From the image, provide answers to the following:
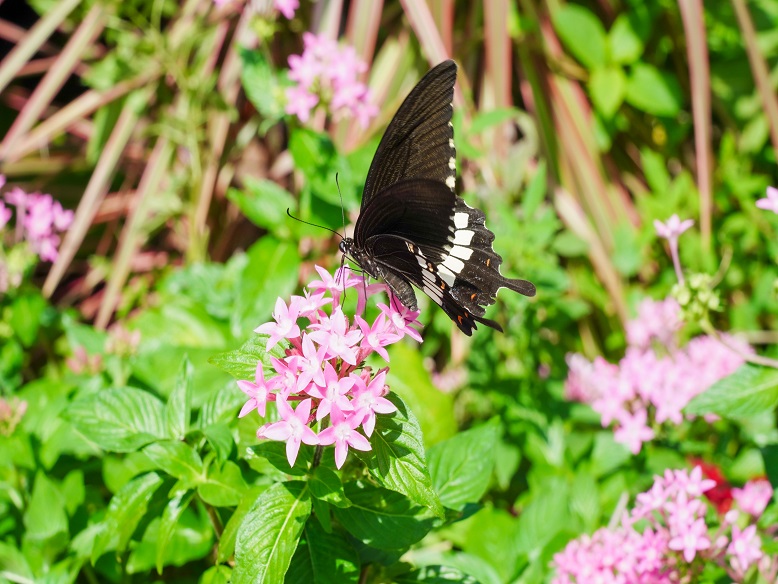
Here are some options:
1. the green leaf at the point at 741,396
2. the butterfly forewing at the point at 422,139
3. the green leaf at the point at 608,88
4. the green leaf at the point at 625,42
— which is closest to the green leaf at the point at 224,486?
the butterfly forewing at the point at 422,139

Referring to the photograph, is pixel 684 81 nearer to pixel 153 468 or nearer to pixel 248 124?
pixel 248 124

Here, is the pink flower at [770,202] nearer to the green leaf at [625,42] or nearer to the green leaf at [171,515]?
the green leaf at [171,515]

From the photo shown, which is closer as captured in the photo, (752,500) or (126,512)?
(126,512)

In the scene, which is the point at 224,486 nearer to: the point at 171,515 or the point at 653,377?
the point at 171,515

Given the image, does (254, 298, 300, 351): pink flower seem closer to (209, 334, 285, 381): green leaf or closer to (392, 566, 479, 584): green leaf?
(209, 334, 285, 381): green leaf

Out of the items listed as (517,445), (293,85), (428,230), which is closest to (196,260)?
(293,85)

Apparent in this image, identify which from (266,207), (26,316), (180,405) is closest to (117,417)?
(180,405)
